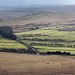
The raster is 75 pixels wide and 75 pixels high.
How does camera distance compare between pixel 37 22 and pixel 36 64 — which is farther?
pixel 37 22

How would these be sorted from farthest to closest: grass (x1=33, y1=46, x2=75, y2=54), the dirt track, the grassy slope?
1. the grassy slope
2. grass (x1=33, y1=46, x2=75, y2=54)
3. the dirt track

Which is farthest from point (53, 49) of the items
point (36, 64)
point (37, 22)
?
point (37, 22)

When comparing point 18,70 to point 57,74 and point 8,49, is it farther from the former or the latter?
point 8,49

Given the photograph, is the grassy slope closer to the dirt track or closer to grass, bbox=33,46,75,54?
grass, bbox=33,46,75,54

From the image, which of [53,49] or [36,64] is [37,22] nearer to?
[53,49]

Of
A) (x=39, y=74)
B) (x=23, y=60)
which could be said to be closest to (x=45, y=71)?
(x=39, y=74)

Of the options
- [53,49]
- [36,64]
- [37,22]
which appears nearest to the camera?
[36,64]

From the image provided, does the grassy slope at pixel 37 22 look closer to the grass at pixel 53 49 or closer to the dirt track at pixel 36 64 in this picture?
the grass at pixel 53 49

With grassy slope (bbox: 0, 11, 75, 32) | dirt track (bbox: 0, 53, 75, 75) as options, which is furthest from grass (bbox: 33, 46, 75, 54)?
grassy slope (bbox: 0, 11, 75, 32)

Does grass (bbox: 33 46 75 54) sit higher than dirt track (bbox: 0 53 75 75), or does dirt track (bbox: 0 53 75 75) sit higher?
dirt track (bbox: 0 53 75 75)
